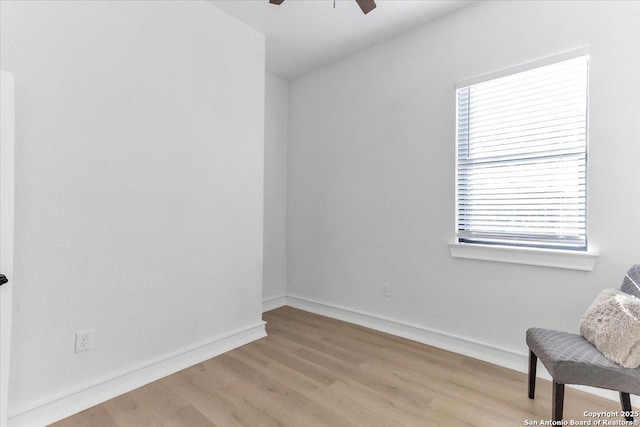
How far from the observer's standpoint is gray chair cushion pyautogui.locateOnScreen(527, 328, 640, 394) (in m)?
1.49

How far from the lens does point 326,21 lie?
9.69ft

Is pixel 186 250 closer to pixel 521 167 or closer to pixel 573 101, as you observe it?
pixel 521 167

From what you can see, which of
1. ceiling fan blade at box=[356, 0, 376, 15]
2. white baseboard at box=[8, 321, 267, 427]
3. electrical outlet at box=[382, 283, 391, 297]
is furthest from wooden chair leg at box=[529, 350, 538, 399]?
ceiling fan blade at box=[356, 0, 376, 15]

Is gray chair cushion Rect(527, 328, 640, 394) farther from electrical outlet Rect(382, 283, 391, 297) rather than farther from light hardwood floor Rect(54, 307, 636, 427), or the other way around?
electrical outlet Rect(382, 283, 391, 297)

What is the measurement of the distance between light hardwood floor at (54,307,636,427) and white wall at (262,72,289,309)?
4.20 ft

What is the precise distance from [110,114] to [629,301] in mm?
3194

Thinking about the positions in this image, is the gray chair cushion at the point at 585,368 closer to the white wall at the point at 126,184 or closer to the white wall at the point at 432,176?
the white wall at the point at 432,176

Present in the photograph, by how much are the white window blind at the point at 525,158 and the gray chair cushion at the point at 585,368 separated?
895mm

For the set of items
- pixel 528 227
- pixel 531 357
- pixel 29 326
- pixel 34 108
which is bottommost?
pixel 531 357

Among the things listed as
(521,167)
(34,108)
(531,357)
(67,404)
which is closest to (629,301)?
(531,357)

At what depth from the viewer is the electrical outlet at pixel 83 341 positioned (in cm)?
199

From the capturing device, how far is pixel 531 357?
202 cm

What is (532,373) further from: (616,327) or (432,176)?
(432,176)

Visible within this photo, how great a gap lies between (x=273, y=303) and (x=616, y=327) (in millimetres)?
3237
